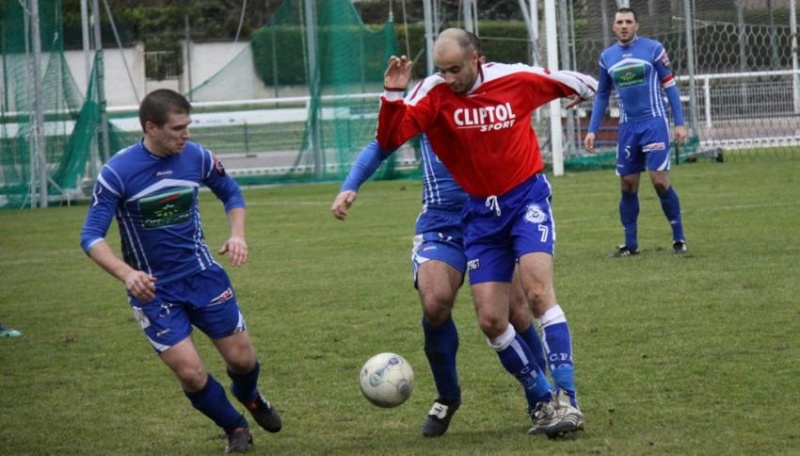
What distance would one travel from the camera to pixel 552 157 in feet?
81.7

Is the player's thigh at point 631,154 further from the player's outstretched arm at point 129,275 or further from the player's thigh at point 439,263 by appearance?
the player's outstretched arm at point 129,275

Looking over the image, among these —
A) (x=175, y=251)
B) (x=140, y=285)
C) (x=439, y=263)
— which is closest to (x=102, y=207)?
(x=175, y=251)

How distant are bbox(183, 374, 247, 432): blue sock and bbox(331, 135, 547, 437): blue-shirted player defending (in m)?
0.94

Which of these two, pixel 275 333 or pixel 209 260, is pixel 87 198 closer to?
pixel 275 333

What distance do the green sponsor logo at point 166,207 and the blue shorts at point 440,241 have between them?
1.17 meters

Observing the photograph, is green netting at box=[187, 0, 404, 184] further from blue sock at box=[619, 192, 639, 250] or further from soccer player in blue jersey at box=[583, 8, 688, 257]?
blue sock at box=[619, 192, 639, 250]

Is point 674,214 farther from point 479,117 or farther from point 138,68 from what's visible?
A: point 138,68

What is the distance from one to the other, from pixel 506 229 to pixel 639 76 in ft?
23.9

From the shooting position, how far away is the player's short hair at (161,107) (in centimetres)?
661

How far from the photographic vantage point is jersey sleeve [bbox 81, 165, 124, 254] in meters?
6.53

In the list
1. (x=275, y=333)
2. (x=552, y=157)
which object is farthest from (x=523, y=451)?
(x=552, y=157)

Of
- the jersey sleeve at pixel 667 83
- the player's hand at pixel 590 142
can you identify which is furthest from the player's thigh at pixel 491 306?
the jersey sleeve at pixel 667 83

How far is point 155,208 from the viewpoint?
22.1ft

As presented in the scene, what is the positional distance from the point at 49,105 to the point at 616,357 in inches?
704
